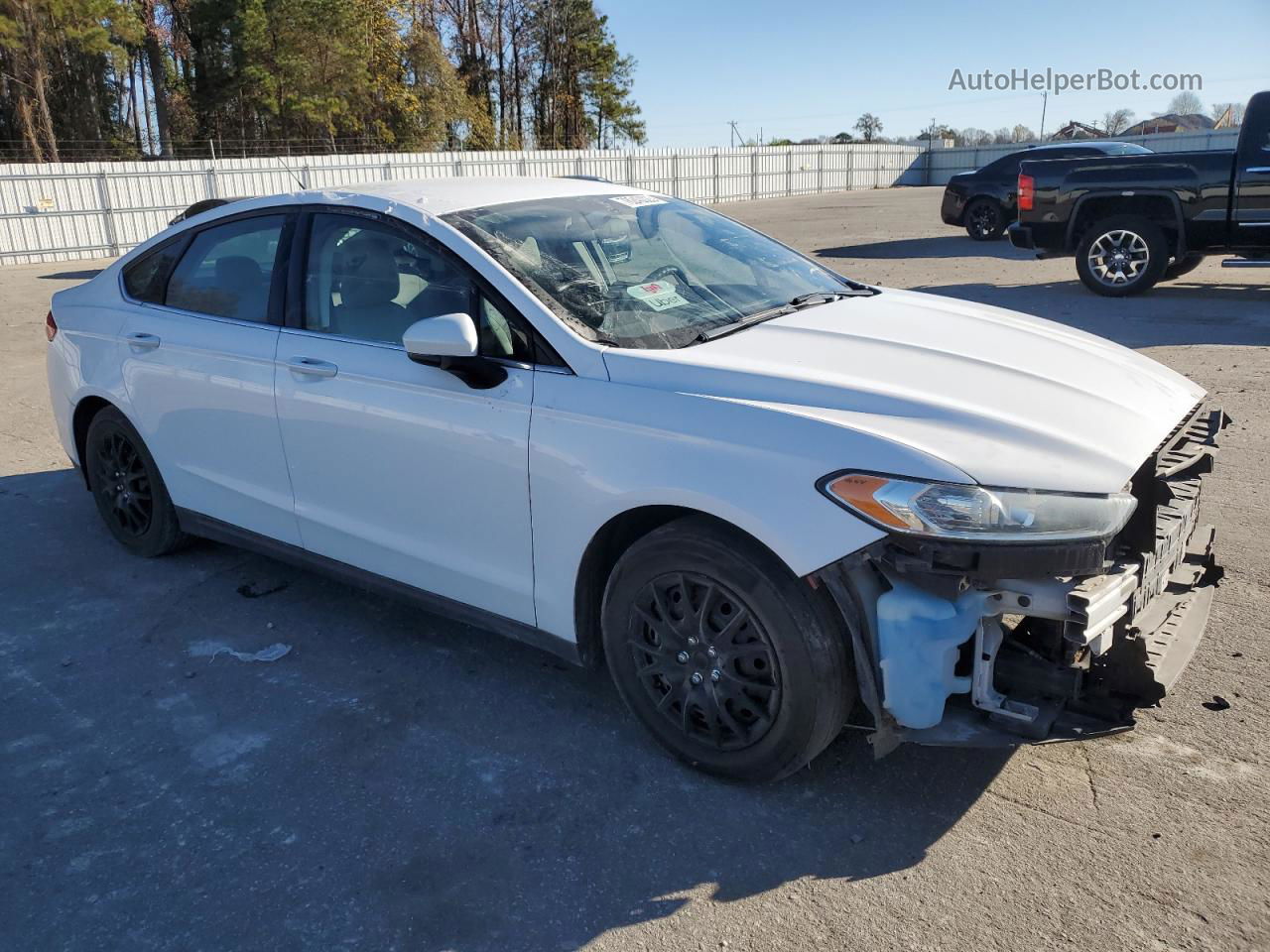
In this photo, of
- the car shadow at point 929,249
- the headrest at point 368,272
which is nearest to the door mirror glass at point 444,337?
the headrest at point 368,272

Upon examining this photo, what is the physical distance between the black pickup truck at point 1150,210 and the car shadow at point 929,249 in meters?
4.23

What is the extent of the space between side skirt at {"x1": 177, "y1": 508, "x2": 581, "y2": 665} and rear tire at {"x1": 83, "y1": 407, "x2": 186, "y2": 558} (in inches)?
6.8

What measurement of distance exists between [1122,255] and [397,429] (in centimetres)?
1054

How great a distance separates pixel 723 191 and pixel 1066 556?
3620 centimetres

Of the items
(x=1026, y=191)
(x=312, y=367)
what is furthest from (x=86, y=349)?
(x=1026, y=191)

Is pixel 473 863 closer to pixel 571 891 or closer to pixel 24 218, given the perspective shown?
pixel 571 891

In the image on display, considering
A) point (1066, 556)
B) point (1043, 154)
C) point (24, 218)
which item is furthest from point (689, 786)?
point (24, 218)

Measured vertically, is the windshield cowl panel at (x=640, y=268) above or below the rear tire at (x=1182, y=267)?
above

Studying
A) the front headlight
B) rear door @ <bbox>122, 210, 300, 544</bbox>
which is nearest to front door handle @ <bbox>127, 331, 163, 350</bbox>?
rear door @ <bbox>122, 210, 300, 544</bbox>

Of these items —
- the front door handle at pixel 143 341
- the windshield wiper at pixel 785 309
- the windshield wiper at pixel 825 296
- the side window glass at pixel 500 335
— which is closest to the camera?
the side window glass at pixel 500 335

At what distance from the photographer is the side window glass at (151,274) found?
15.5 ft

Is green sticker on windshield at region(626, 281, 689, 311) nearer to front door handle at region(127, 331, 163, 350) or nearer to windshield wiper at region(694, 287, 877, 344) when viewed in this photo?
windshield wiper at region(694, 287, 877, 344)

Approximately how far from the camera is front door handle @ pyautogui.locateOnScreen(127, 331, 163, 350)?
4.55 m

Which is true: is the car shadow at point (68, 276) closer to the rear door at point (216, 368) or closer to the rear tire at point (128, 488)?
the rear tire at point (128, 488)
